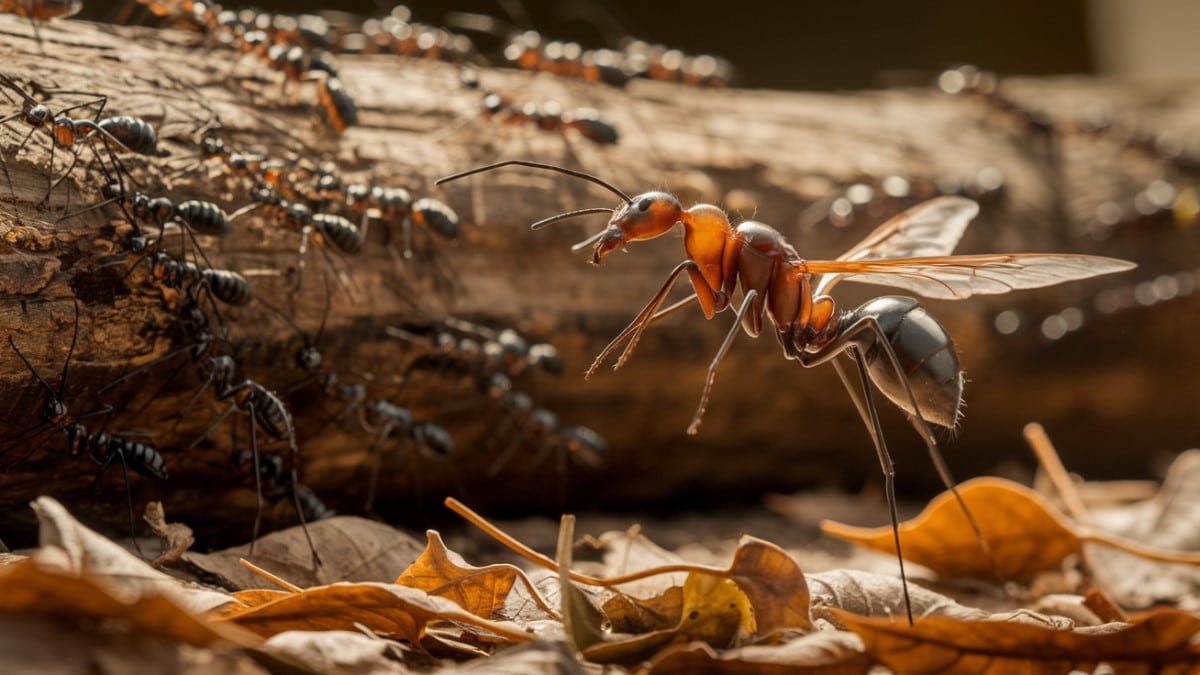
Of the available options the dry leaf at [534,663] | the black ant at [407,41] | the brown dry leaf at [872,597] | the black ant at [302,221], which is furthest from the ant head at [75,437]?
the black ant at [407,41]

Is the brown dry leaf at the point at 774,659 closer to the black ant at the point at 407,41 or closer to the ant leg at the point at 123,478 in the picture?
the ant leg at the point at 123,478

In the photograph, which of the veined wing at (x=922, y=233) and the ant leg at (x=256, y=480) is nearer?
the ant leg at (x=256, y=480)

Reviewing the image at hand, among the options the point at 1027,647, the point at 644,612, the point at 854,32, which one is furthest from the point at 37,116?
the point at 854,32

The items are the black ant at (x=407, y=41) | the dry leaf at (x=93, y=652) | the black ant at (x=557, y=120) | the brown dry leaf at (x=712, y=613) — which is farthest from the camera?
the black ant at (x=407, y=41)

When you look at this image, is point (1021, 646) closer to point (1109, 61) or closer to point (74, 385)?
point (74, 385)

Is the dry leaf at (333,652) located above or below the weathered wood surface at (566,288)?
below

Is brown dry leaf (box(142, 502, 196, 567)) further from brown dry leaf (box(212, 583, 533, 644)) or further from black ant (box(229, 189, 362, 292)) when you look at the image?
black ant (box(229, 189, 362, 292))

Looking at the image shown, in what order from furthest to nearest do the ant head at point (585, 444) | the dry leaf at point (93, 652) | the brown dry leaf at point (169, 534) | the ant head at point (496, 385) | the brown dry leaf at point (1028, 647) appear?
the ant head at point (585, 444), the ant head at point (496, 385), the brown dry leaf at point (169, 534), the brown dry leaf at point (1028, 647), the dry leaf at point (93, 652)
